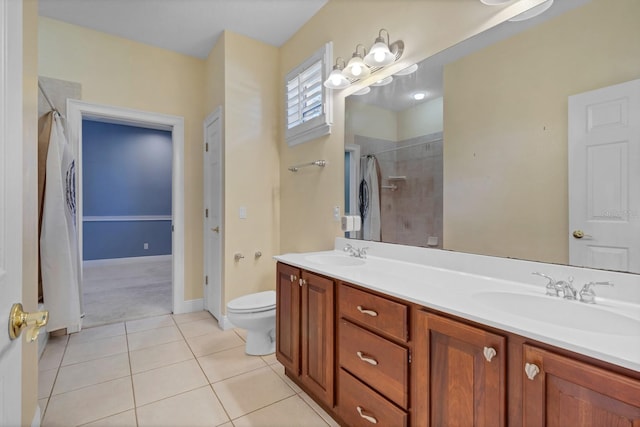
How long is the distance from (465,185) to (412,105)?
62cm

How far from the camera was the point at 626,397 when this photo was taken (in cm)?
67

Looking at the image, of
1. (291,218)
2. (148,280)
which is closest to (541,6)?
(291,218)

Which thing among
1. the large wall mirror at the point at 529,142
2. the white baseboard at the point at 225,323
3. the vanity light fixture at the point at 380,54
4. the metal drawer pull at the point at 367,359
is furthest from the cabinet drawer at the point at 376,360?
the white baseboard at the point at 225,323

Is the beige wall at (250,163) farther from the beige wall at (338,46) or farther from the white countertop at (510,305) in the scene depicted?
the white countertop at (510,305)

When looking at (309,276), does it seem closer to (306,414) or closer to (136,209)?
(306,414)

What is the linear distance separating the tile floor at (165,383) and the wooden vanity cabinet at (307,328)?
0.19 m

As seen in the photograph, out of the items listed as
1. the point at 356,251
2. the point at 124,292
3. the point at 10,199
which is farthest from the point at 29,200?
the point at 124,292

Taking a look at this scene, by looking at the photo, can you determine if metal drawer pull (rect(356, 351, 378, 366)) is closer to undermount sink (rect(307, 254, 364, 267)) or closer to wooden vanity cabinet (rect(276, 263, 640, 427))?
wooden vanity cabinet (rect(276, 263, 640, 427))

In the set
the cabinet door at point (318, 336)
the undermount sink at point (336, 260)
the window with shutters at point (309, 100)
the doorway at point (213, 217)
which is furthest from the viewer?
the doorway at point (213, 217)

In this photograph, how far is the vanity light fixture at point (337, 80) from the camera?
6.90 ft

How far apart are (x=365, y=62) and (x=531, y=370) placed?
180cm

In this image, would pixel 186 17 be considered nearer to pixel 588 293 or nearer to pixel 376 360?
pixel 376 360

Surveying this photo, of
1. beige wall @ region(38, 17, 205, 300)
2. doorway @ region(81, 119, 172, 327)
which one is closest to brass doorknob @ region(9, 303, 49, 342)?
beige wall @ region(38, 17, 205, 300)

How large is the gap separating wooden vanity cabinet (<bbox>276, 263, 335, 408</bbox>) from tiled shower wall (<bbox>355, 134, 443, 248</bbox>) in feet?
2.01
